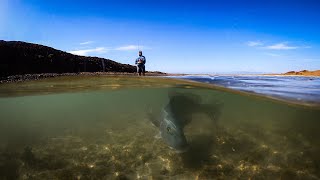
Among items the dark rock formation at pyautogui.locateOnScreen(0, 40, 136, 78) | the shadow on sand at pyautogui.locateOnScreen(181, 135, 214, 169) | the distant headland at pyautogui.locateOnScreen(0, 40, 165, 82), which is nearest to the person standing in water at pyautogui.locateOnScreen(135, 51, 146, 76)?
the distant headland at pyautogui.locateOnScreen(0, 40, 165, 82)

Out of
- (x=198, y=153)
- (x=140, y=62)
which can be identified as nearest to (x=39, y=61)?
(x=140, y=62)

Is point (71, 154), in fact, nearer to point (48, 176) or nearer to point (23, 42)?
point (48, 176)

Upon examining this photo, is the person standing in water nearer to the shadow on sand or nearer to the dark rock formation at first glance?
the dark rock formation

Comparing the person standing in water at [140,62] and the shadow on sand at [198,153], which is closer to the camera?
the shadow on sand at [198,153]

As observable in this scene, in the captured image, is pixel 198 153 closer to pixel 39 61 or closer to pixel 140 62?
pixel 140 62

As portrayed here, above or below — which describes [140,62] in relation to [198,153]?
above

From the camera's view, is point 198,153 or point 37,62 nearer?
point 198,153

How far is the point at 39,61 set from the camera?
1892cm

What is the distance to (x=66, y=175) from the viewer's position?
11.5 meters

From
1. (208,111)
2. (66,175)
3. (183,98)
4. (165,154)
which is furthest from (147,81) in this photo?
(66,175)

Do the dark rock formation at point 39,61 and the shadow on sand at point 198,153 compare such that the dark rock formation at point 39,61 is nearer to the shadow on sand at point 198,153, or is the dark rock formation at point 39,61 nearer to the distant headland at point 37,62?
the distant headland at point 37,62

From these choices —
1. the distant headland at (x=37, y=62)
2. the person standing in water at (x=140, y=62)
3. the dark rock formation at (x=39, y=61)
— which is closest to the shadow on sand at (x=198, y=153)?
the person standing in water at (x=140, y=62)

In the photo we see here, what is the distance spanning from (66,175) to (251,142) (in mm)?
10147

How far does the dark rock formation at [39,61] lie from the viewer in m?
17.5
